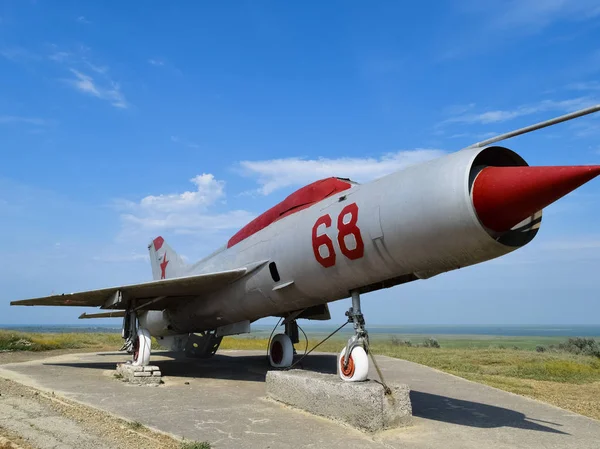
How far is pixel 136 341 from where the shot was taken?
12.0 m

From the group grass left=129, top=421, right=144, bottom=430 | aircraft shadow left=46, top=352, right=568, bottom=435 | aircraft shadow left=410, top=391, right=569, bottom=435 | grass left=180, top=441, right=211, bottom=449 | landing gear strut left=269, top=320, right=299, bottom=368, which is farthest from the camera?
landing gear strut left=269, top=320, right=299, bottom=368

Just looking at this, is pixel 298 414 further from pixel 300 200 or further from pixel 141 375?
pixel 141 375

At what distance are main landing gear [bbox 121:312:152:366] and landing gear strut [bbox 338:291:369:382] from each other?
594cm

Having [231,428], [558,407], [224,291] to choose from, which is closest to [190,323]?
[224,291]

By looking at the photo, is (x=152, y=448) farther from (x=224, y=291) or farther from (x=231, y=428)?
(x=224, y=291)

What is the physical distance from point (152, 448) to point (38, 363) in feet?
39.5

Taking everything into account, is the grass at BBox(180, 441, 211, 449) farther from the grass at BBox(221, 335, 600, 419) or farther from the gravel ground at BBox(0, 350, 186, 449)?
the grass at BBox(221, 335, 600, 419)

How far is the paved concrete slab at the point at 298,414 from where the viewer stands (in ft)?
20.6

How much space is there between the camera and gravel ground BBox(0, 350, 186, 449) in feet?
18.5

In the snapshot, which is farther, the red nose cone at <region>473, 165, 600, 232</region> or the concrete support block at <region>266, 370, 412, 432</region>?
the concrete support block at <region>266, 370, 412, 432</region>

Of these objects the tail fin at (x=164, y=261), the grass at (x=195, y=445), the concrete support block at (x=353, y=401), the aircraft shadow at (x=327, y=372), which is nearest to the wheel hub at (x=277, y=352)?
the aircraft shadow at (x=327, y=372)

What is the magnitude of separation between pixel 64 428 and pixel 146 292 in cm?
590

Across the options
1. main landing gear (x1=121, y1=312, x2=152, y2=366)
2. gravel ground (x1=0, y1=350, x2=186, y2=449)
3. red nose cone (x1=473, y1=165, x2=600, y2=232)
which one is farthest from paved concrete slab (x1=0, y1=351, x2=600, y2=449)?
red nose cone (x1=473, y1=165, x2=600, y2=232)

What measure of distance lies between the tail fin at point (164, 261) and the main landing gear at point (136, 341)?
3532 mm
